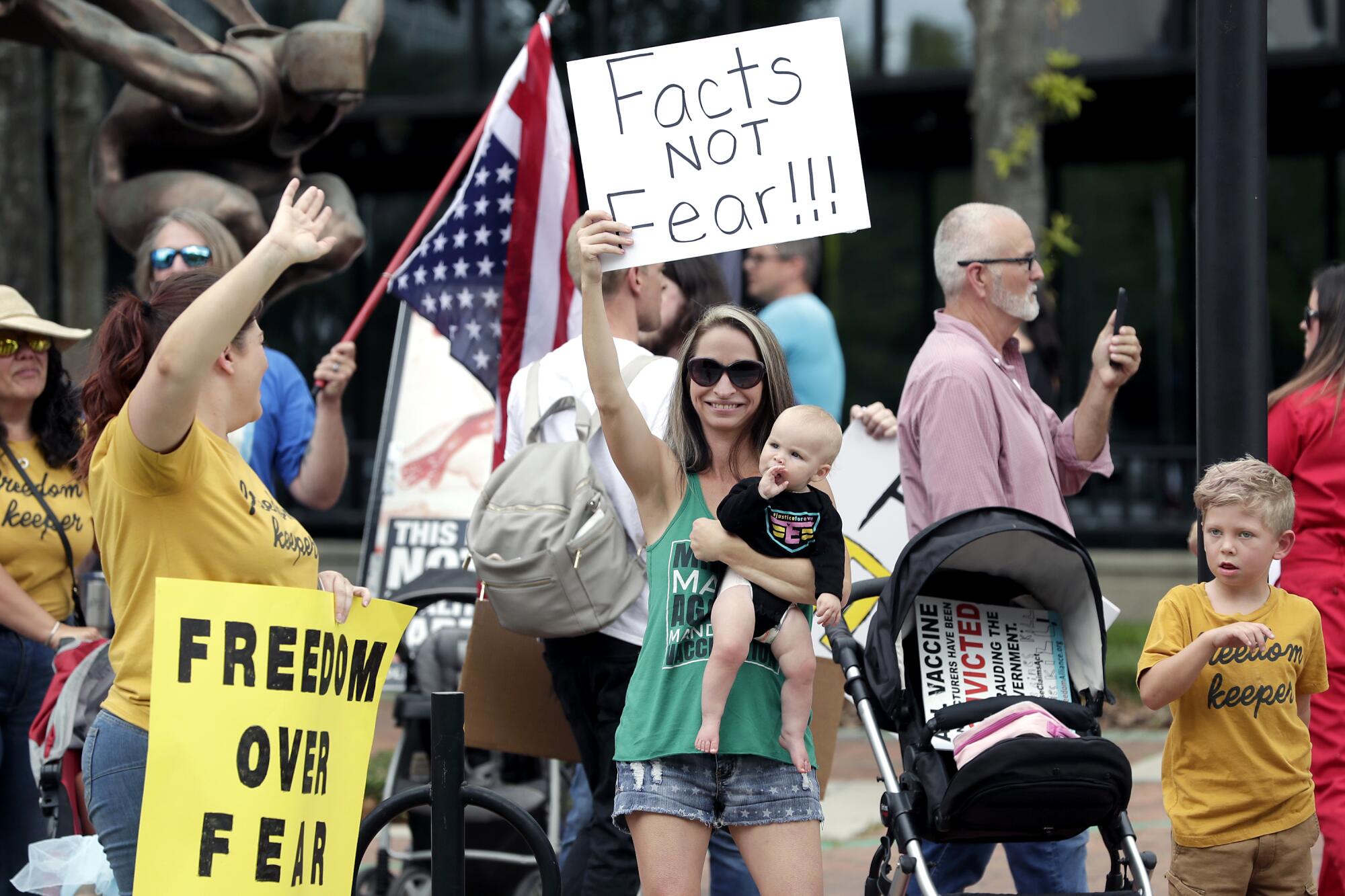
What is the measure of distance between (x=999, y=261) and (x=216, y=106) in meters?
3.24

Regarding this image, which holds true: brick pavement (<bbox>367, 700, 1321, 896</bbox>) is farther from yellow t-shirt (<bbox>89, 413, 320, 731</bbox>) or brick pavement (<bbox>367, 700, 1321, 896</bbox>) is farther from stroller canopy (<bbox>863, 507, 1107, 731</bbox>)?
yellow t-shirt (<bbox>89, 413, 320, 731</bbox>)

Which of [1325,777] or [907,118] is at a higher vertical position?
[907,118]

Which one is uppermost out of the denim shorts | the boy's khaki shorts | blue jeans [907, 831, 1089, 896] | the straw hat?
the straw hat

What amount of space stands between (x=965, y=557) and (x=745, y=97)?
131cm

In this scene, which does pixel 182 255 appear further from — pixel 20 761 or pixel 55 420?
pixel 20 761

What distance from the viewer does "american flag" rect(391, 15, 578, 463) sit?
578 cm

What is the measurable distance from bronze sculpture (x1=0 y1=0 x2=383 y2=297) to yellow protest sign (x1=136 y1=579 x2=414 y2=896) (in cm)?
284

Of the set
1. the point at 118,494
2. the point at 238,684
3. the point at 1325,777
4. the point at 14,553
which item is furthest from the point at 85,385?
the point at 1325,777

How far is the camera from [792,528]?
370cm

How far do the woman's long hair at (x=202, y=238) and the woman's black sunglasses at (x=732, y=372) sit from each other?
2146mm

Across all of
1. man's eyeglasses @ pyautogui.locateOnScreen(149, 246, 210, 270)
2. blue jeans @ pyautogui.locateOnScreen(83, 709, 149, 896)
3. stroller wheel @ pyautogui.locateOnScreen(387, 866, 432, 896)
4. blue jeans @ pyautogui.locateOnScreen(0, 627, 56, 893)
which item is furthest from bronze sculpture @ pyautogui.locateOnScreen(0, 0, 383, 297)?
blue jeans @ pyautogui.locateOnScreen(83, 709, 149, 896)

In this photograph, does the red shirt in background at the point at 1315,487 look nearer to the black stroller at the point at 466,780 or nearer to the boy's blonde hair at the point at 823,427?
the boy's blonde hair at the point at 823,427

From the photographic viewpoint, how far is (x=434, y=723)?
3891 millimetres

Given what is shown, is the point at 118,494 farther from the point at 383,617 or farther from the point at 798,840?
the point at 798,840
